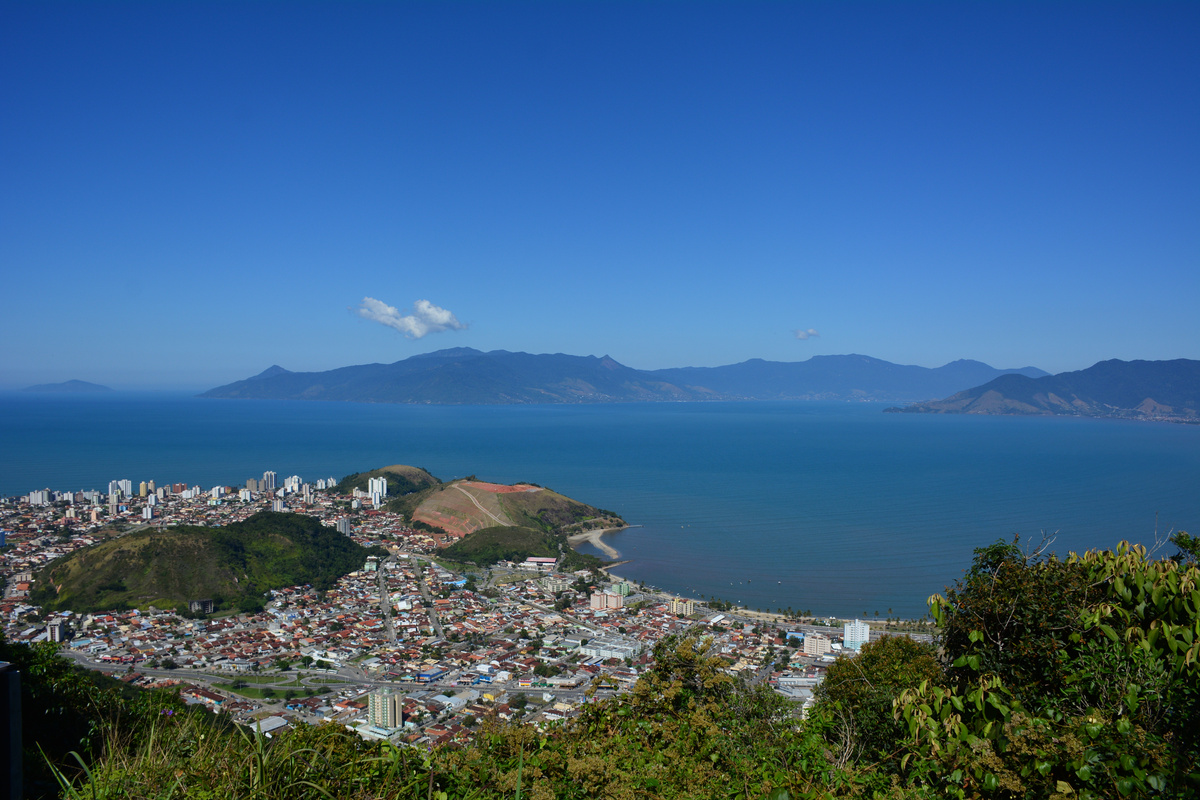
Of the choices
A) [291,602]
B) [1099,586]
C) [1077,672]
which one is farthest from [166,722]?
[291,602]

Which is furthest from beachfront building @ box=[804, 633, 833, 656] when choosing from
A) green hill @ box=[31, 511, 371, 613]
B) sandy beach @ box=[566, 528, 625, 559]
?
green hill @ box=[31, 511, 371, 613]

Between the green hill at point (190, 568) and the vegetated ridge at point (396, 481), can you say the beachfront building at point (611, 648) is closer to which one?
the green hill at point (190, 568)

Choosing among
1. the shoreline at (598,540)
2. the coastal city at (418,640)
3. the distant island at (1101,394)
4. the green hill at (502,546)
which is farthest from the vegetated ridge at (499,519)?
the distant island at (1101,394)

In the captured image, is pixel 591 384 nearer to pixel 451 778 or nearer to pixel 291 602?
pixel 291 602

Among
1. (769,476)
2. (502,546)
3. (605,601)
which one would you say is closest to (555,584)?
(605,601)

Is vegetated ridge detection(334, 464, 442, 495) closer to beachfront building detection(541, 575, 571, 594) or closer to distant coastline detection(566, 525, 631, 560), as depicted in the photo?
distant coastline detection(566, 525, 631, 560)

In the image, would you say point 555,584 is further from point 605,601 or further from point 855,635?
point 855,635
